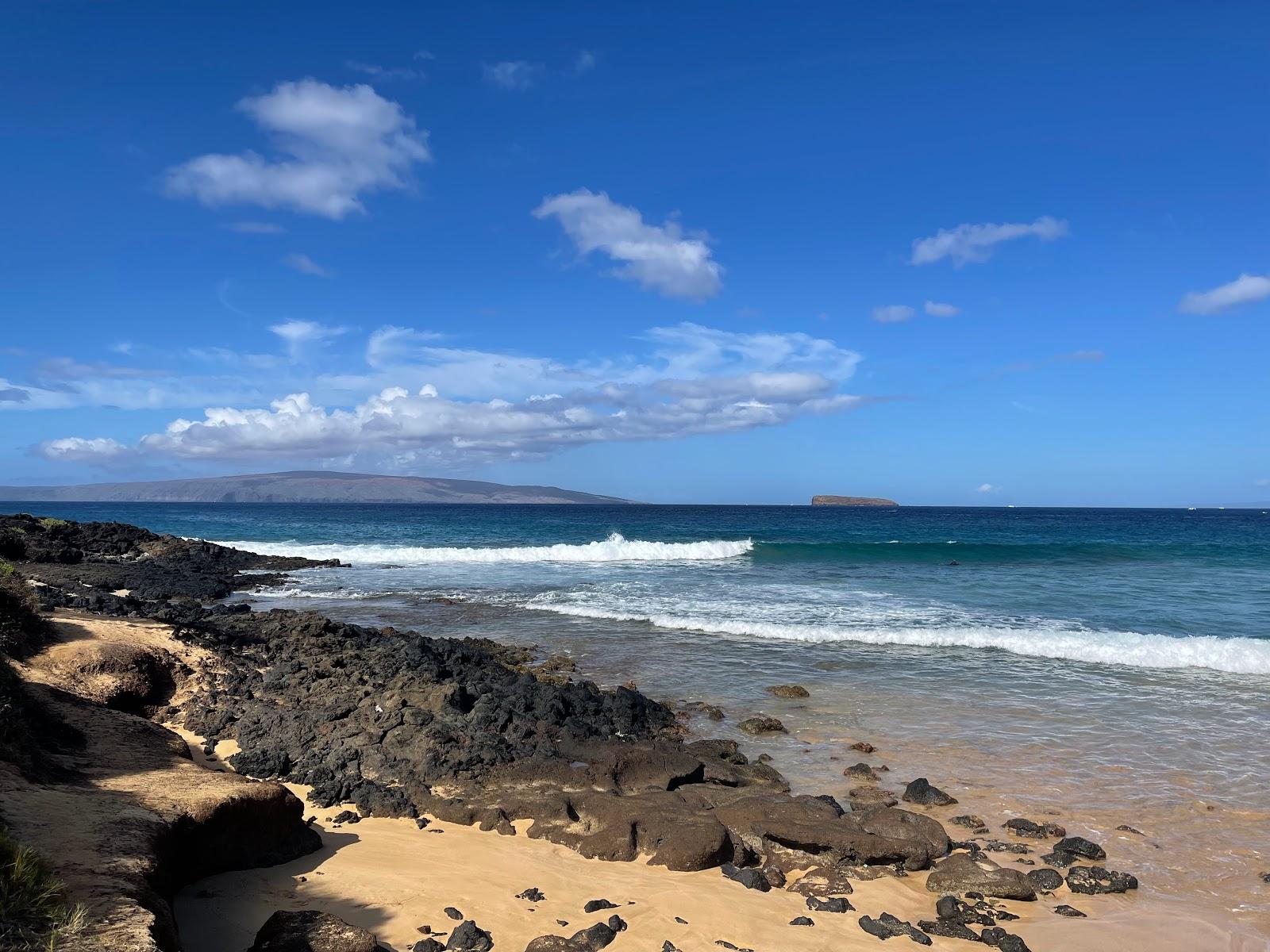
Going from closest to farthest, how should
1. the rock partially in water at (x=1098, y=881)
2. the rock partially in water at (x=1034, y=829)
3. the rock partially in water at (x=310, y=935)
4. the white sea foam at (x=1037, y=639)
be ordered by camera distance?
the rock partially in water at (x=310, y=935) < the rock partially in water at (x=1098, y=881) < the rock partially in water at (x=1034, y=829) < the white sea foam at (x=1037, y=639)

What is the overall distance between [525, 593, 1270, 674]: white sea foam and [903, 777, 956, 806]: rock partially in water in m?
8.66

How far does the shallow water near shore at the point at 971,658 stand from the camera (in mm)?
7812

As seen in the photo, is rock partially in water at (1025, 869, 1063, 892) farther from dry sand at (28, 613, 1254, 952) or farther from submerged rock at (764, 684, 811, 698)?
submerged rock at (764, 684, 811, 698)

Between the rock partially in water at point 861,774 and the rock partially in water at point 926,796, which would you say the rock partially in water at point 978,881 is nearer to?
the rock partially in water at point 926,796

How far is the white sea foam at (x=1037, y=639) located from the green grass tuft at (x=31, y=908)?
47.5 ft

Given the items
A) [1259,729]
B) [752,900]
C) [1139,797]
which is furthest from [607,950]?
[1259,729]

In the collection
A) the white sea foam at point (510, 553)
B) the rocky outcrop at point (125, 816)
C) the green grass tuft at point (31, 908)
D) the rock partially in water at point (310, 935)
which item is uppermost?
the green grass tuft at point (31, 908)

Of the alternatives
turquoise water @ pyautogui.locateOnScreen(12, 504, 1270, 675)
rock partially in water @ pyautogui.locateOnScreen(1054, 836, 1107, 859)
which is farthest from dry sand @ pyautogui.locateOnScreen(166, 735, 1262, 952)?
turquoise water @ pyautogui.locateOnScreen(12, 504, 1270, 675)

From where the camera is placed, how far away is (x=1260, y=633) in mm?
17750

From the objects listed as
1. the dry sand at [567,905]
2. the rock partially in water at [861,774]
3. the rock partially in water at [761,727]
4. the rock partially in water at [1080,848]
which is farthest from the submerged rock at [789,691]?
the dry sand at [567,905]

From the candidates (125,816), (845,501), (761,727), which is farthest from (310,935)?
(845,501)

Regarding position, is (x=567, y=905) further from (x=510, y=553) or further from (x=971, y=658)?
(x=510, y=553)

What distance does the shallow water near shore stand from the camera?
25.6ft

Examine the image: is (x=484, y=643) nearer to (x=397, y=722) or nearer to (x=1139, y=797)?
(x=397, y=722)
